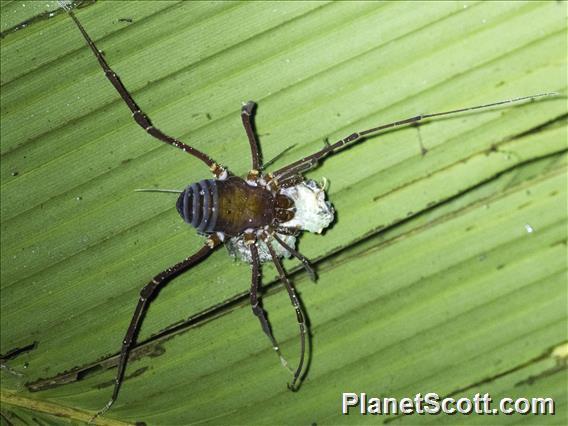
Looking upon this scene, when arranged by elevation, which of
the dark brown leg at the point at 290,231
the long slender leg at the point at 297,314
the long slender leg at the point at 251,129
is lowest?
the long slender leg at the point at 297,314

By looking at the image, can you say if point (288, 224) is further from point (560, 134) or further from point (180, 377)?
point (560, 134)

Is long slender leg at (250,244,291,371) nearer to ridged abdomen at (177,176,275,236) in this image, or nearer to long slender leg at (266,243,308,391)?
long slender leg at (266,243,308,391)

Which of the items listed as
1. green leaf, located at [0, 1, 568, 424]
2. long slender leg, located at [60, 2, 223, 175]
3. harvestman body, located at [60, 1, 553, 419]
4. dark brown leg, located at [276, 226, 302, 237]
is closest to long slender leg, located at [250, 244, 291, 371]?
harvestman body, located at [60, 1, 553, 419]

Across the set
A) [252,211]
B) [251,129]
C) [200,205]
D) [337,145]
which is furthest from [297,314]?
[251,129]

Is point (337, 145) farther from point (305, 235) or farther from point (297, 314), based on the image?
point (297, 314)

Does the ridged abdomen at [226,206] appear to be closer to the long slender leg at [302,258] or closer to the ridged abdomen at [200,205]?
the ridged abdomen at [200,205]

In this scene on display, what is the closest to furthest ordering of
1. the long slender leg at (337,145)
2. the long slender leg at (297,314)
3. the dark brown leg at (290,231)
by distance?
the long slender leg at (337,145), the long slender leg at (297,314), the dark brown leg at (290,231)

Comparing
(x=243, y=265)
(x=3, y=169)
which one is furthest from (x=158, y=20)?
(x=243, y=265)

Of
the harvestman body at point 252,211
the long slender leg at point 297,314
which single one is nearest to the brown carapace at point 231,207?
the harvestman body at point 252,211
